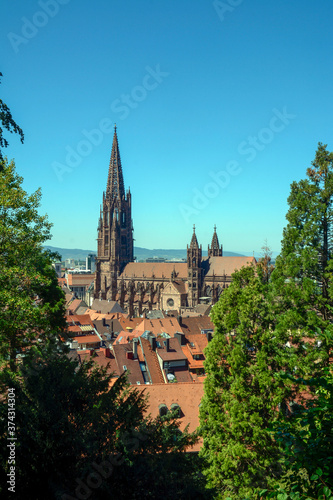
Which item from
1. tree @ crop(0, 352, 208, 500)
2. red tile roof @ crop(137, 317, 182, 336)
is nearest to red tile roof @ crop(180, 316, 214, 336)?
red tile roof @ crop(137, 317, 182, 336)

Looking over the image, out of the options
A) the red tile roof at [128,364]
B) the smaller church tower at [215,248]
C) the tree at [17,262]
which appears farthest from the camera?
the smaller church tower at [215,248]

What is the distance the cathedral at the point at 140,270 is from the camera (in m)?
94.9

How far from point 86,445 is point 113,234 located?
104 meters

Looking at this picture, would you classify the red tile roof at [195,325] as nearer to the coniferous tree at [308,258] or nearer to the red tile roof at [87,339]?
the red tile roof at [87,339]

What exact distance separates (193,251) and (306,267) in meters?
81.5

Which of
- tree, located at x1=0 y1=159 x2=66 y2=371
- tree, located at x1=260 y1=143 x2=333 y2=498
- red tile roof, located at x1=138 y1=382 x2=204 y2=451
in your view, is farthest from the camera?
red tile roof, located at x1=138 y1=382 x2=204 y2=451

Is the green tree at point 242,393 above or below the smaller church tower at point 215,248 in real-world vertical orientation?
below

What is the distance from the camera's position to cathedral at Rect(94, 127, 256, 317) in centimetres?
9488

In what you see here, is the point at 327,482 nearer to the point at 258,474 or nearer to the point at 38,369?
the point at 38,369

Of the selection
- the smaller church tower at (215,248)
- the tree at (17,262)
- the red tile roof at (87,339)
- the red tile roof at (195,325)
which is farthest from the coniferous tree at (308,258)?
the smaller church tower at (215,248)

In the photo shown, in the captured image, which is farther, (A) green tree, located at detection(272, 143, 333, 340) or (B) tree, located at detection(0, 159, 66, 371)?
(A) green tree, located at detection(272, 143, 333, 340)

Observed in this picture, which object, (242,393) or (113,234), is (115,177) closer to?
(113,234)

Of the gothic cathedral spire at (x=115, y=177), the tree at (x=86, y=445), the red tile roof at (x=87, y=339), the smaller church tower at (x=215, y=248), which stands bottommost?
the red tile roof at (x=87, y=339)

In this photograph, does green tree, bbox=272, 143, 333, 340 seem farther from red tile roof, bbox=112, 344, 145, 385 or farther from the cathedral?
the cathedral
